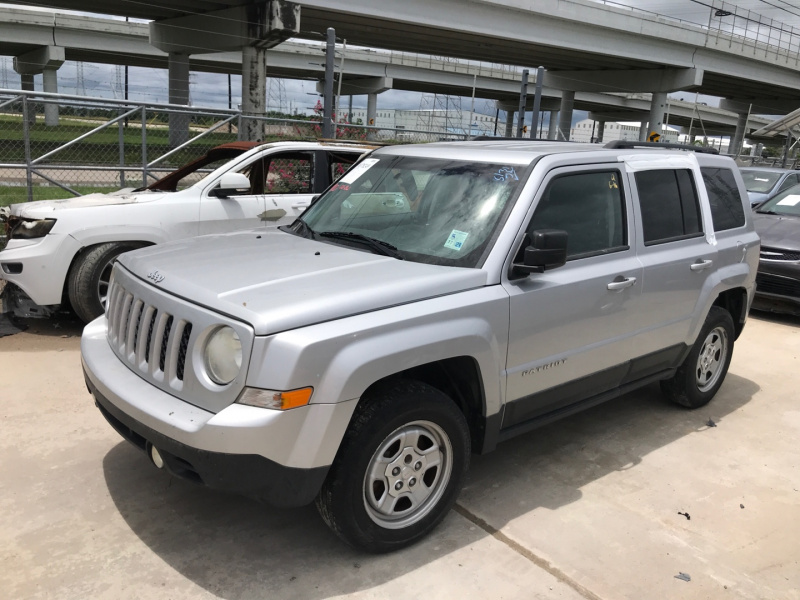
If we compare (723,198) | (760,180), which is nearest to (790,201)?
(760,180)

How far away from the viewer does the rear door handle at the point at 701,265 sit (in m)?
4.79

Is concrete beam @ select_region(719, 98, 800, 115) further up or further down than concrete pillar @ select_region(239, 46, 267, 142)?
further up

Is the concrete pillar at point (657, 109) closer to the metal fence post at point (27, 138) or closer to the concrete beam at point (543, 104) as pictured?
the concrete beam at point (543, 104)

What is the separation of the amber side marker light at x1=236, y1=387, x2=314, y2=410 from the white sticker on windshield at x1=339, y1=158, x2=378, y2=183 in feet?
6.88

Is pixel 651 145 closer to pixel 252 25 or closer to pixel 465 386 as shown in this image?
pixel 465 386

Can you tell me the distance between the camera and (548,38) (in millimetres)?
30078

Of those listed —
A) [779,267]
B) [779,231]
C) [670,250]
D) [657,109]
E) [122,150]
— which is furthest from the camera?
[657,109]

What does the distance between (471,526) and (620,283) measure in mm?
1648

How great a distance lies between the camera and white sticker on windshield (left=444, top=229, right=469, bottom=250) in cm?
370

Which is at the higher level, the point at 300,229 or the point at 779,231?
the point at 300,229

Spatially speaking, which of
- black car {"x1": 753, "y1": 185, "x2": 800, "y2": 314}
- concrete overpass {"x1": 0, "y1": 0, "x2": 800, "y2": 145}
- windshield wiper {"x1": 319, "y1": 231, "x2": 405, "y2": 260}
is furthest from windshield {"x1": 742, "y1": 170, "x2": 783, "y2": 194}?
concrete overpass {"x1": 0, "y1": 0, "x2": 800, "y2": 145}

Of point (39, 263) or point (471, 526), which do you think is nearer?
point (471, 526)

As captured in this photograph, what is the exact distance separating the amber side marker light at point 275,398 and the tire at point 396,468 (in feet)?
1.10

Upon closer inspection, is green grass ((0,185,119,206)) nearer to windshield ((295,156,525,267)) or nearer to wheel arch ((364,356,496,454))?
windshield ((295,156,525,267))
